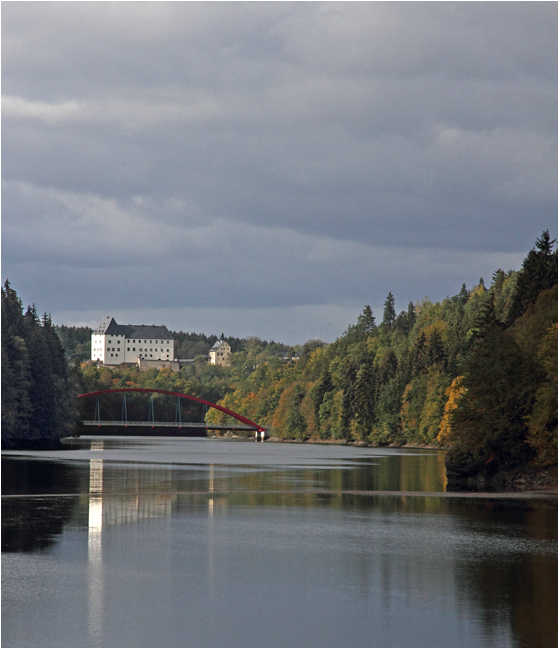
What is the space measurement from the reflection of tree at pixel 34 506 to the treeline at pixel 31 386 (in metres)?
25.9

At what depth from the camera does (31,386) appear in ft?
255

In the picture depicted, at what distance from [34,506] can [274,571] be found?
40.6ft

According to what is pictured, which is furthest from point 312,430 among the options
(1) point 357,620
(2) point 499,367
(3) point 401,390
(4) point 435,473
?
(1) point 357,620

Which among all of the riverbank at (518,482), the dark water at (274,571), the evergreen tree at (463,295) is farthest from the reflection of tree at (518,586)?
the evergreen tree at (463,295)

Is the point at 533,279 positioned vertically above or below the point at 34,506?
above

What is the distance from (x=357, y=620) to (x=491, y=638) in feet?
6.86

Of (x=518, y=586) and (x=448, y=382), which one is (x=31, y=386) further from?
(x=518, y=586)

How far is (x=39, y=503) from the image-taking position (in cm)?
2767

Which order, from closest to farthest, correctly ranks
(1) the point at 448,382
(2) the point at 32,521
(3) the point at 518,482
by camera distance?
1. (2) the point at 32,521
2. (3) the point at 518,482
3. (1) the point at 448,382

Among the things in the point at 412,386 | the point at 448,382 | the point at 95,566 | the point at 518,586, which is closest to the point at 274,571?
the point at 95,566

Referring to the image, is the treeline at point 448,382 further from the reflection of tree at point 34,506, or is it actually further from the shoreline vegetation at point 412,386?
the reflection of tree at point 34,506

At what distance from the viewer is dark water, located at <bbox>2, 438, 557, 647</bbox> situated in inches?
499

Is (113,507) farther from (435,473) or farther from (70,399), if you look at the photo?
(70,399)

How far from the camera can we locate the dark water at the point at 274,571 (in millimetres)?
12680
